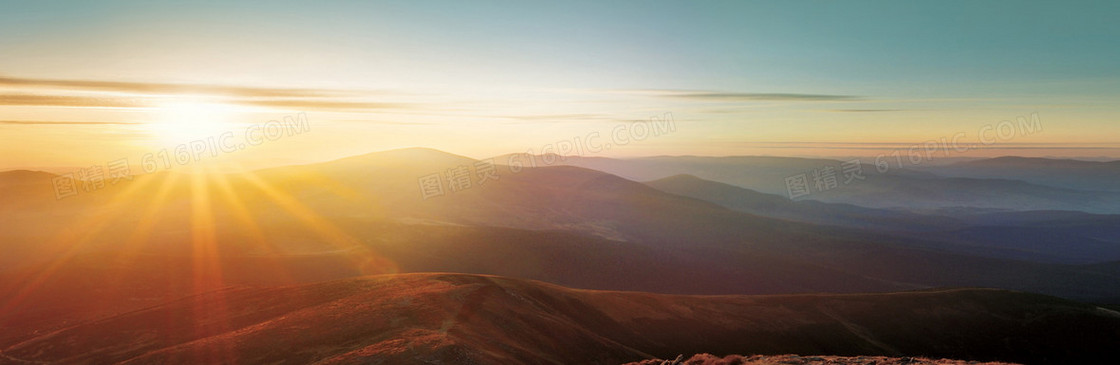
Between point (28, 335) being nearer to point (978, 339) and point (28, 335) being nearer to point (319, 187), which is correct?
point (978, 339)

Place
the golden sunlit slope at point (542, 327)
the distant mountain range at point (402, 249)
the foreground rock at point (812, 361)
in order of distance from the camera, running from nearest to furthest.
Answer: the foreground rock at point (812, 361)
the golden sunlit slope at point (542, 327)
the distant mountain range at point (402, 249)

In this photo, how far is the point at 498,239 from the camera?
11219 cm

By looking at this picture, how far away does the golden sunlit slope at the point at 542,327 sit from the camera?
3088 centimetres

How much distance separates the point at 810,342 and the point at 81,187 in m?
221

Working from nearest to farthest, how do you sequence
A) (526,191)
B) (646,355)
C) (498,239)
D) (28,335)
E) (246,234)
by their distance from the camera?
(646,355) < (28,335) < (246,234) < (498,239) < (526,191)

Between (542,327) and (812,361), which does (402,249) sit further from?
(812,361)

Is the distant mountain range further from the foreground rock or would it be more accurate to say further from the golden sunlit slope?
the foreground rock

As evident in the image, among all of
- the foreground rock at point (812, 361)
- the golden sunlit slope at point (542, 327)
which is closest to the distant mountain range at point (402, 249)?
the golden sunlit slope at point (542, 327)

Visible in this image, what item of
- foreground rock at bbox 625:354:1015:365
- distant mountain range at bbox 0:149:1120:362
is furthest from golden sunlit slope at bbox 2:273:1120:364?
foreground rock at bbox 625:354:1015:365

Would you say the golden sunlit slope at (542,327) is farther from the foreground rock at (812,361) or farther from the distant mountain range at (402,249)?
the foreground rock at (812,361)

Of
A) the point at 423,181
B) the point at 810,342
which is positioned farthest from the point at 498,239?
the point at 423,181

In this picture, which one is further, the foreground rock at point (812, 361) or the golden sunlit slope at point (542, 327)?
the golden sunlit slope at point (542, 327)

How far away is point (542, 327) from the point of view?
37.2 m

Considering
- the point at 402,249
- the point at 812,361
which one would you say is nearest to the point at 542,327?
the point at 812,361
